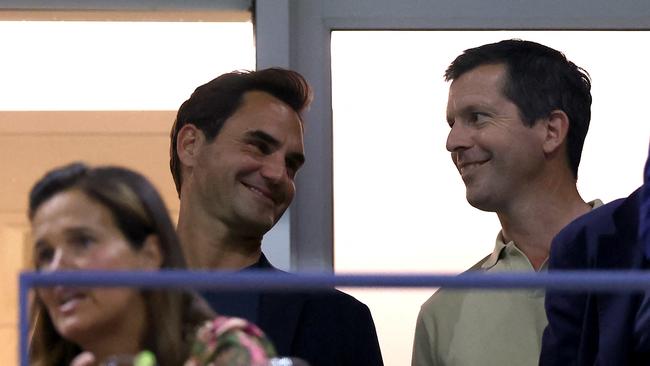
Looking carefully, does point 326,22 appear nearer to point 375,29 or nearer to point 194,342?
point 375,29

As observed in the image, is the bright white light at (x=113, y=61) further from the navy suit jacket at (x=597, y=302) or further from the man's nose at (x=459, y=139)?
the navy suit jacket at (x=597, y=302)

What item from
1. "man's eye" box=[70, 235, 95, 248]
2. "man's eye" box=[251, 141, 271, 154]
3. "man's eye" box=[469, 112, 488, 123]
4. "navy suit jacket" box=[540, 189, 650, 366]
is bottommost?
"navy suit jacket" box=[540, 189, 650, 366]

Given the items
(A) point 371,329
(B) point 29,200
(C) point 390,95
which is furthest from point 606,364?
(C) point 390,95

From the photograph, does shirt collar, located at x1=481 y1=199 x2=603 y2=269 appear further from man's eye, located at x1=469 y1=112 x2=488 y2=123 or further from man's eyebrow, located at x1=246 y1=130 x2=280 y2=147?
man's eyebrow, located at x1=246 y1=130 x2=280 y2=147

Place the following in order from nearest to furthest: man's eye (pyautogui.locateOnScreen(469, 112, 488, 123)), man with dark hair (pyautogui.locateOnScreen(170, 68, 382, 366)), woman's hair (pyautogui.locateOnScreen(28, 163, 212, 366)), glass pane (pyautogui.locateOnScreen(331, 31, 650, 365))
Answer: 1. woman's hair (pyautogui.locateOnScreen(28, 163, 212, 366))
2. man with dark hair (pyautogui.locateOnScreen(170, 68, 382, 366))
3. man's eye (pyautogui.locateOnScreen(469, 112, 488, 123))
4. glass pane (pyautogui.locateOnScreen(331, 31, 650, 365))

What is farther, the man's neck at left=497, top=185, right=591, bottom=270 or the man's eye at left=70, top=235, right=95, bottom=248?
the man's neck at left=497, top=185, right=591, bottom=270

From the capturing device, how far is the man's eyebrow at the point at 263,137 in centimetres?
347

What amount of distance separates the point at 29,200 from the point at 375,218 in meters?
1.96

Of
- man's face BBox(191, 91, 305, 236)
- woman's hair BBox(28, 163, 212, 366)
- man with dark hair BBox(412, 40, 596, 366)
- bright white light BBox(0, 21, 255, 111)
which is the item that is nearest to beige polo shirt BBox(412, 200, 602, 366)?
man with dark hair BBox(412, 40, 596, 366)

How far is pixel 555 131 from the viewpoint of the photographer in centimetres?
369

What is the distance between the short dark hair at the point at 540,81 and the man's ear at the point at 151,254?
1775 millimetres

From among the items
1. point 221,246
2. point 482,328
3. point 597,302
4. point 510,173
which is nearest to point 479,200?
point 510,173

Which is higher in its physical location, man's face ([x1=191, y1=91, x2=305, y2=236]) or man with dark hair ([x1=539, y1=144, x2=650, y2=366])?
man's face ([x1=191, y1=91, x2=305, y2=236])

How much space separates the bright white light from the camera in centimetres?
409
